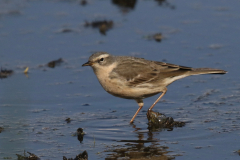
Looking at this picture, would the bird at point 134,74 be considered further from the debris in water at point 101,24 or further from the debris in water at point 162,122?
the debris in water at point 101,24

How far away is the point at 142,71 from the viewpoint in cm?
884

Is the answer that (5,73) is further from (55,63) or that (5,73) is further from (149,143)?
(149,143)

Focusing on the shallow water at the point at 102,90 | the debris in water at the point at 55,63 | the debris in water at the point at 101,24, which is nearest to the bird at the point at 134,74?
the shallow water at the point at 102,90

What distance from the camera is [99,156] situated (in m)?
6.85

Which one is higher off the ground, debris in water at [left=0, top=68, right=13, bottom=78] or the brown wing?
debris in water at [left=0, top=68, right=13, bottom=78]

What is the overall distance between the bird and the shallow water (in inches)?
20.3

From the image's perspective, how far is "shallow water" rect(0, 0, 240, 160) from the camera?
7.32 m

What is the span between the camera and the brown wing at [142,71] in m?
8.66

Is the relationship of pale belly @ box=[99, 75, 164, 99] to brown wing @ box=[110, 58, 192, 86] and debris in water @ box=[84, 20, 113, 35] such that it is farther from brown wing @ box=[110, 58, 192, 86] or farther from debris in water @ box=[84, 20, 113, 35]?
debris in water @ box=[84, 20, 113, 35]

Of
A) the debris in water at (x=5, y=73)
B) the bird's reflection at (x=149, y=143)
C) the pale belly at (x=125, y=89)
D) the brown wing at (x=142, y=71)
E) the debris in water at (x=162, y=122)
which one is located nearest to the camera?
the bird's reflection at (x=149, y=143)

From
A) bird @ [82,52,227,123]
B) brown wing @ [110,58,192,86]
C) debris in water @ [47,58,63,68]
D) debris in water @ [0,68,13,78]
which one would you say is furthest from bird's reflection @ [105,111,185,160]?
debris in water @ [0,68,13,78]

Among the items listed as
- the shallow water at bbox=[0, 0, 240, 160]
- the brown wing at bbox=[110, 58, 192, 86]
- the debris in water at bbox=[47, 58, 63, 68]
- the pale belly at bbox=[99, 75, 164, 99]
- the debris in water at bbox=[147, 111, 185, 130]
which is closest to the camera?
the shallow water at bbox=[0, 0, 240, 160]

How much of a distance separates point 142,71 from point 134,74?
7.4 inches

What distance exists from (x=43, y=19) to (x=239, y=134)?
8.20 meters
